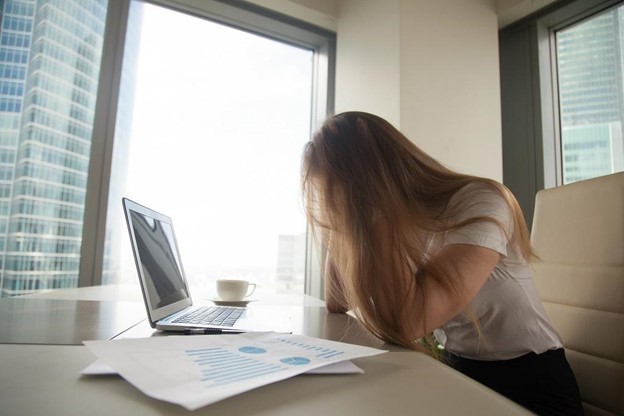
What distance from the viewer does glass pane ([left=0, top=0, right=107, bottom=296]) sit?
1.68 metres

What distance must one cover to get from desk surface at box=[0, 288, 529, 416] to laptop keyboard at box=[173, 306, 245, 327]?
0.24 metres

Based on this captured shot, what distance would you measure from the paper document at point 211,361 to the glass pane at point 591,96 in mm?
2080

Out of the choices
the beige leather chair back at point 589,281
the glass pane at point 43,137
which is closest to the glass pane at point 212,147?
the glass pane at point 43,137

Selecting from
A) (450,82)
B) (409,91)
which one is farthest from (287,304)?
(450,82)

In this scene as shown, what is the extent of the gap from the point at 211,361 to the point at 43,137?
1755mm

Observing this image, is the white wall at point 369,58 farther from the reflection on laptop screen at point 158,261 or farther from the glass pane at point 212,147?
the reflection on laptop screen at point 158,261

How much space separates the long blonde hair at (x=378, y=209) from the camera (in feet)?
2.26

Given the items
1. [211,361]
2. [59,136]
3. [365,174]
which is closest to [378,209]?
[365,174]

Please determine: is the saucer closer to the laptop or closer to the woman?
the laptop

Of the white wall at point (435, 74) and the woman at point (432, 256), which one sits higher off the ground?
the white wall at point (435, 74)

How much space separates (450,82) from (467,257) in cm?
164

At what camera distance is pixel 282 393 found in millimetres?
388

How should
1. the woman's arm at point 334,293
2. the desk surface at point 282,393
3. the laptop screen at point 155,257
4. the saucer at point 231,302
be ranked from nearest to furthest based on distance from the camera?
the desk surface at point 282,393 < the laptop screen at point 155,257 < the woman's arm at point 334,293 < the saucer at point 231,302

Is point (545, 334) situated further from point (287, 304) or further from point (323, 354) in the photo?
point (287, 304)
